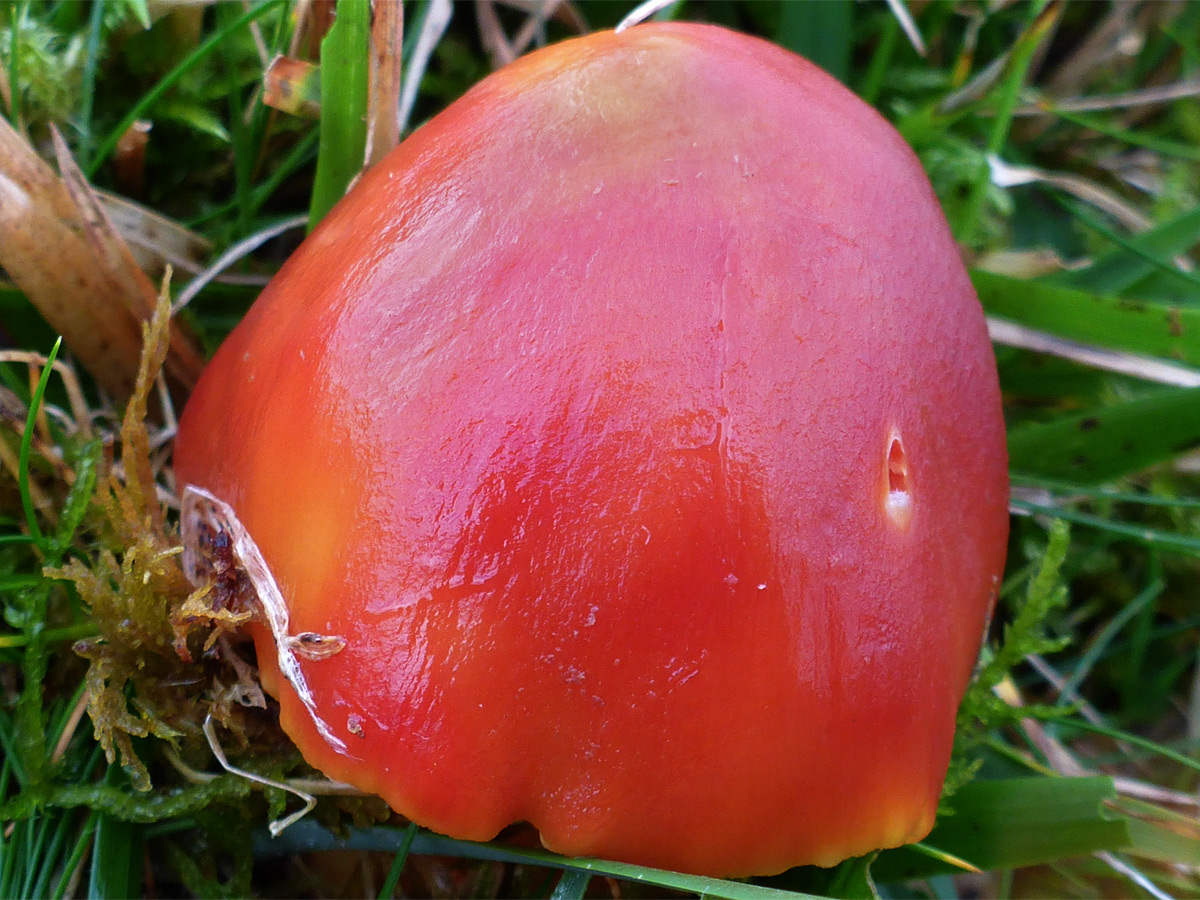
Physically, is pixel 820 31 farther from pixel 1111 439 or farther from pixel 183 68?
pixel 183 68

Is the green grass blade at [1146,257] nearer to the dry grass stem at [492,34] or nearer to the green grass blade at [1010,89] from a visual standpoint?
the green grass blade at [1010,89]

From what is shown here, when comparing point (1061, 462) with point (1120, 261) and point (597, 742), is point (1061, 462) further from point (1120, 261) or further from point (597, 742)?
point (597, 742)

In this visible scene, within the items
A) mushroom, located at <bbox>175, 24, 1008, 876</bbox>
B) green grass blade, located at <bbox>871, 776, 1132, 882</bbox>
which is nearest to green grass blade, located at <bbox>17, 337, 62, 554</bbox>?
mushroom, located at <bbox>175, 24, 1008, 876</bbox>

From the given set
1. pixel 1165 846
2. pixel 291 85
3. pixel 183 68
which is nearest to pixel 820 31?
pixel 291 85

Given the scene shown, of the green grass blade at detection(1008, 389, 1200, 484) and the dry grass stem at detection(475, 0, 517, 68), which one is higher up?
the dry grass stem at detection(475, 0, 517, 68)

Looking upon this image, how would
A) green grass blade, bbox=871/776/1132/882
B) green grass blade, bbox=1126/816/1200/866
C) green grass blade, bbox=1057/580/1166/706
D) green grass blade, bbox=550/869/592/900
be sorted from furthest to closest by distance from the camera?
green grass blade, bbox=1057/580/1166/706 < green grass blade, bbox=1126/816/1200/866 < green grass blade, bbox=871/776/1132/882 < green grass blade, bbox=550/869/592/900

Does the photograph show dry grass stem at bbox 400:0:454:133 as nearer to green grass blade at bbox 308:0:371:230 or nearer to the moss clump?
green grass blade at bbox 308:0:371:230
